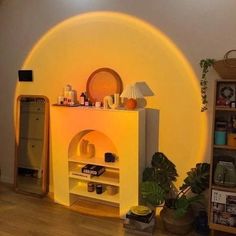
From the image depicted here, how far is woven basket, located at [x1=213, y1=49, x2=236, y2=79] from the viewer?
7.07 feet

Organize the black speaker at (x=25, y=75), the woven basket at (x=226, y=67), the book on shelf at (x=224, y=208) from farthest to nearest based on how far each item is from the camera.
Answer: the black speaker at (x=25, y=75), the book on shelf at (x=224, y=208), the woven basket at (x=226, y=67)

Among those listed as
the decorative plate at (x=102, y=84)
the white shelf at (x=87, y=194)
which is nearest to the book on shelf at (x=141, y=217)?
the white shelf at (x=87, y=194)

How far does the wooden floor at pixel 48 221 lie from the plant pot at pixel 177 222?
0.07 meters

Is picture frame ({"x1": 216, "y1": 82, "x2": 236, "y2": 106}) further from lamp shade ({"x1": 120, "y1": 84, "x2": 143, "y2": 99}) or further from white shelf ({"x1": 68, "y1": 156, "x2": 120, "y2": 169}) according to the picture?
white shelf ({"x1": 68, "y1": 156, "x2": 120, "y2": 169})

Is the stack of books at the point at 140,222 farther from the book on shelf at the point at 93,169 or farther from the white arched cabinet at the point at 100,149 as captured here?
the book on shelf at the point at 93,169

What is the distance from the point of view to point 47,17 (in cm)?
309

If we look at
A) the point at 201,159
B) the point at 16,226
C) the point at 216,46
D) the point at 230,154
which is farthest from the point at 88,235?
the point at 216,46

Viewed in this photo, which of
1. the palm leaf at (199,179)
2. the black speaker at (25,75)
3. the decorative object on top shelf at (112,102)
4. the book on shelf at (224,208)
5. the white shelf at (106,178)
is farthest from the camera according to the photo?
the black speaker at (25,75)

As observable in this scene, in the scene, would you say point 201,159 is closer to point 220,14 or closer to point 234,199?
point 234,199

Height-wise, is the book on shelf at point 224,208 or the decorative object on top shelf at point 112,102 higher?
the decorative object on top shelf at point 112,102

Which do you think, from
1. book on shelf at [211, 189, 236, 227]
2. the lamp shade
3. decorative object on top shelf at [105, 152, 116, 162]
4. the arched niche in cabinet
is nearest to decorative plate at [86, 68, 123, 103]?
the lamp shade

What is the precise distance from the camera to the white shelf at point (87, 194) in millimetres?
2823

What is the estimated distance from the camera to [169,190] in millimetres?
2619

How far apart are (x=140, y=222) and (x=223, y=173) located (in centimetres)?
83
